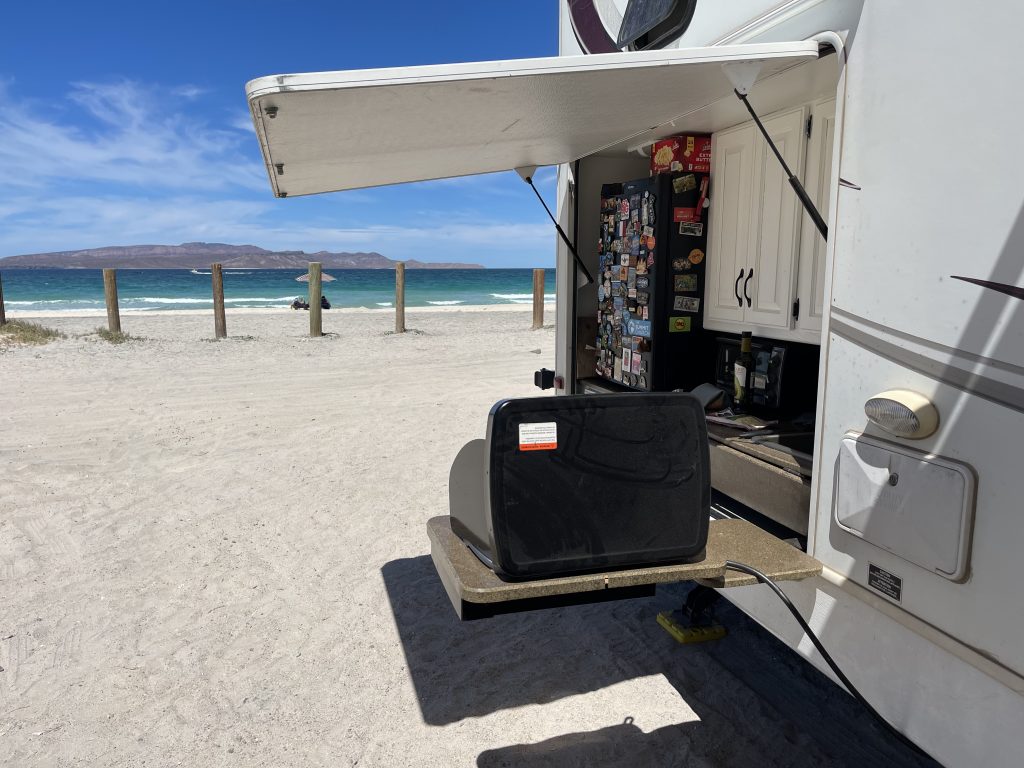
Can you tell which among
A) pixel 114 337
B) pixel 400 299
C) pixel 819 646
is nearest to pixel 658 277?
pixel 819 646

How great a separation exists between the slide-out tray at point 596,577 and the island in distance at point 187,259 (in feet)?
291

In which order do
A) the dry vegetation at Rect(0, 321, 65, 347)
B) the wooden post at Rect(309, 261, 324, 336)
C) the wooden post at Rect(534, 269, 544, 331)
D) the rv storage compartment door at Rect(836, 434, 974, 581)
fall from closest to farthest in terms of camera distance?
the rv storage compartment door at Rect(836, 434, 974, 581) → the dry vegetation at Rect(0, 321, 65, 347) → the wooden post at Rect(309, 261, 324, 336) → the wooden post at Rect(534, 269, 544, 331)

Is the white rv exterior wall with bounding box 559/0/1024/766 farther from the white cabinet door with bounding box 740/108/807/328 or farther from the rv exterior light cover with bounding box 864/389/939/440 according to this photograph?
the white cabinet door with bounding box 740/108/807/328

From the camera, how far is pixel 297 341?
12.7 m

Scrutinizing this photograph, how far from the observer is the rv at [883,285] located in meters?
1.48

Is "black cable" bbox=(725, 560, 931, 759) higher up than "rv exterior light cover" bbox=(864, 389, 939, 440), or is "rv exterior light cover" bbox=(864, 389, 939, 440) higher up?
"rv exterior light cover" bbox=(864, 389, 939, 440)

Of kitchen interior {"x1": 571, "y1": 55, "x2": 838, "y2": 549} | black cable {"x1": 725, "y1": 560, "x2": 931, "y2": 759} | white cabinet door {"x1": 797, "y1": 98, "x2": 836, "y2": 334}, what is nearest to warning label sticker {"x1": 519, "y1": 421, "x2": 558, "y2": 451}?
black cable {"x1": 725, "y1": 560, "x2": 931, "y2": 759}

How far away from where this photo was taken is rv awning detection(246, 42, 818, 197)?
2.13 meters

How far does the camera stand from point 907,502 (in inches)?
67.5

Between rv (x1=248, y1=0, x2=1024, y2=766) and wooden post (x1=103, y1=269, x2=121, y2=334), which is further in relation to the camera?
wooden post (x1=103, y1=269, x2=121, y2=334)

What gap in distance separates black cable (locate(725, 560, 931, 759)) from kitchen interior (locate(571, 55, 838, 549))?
355 mm

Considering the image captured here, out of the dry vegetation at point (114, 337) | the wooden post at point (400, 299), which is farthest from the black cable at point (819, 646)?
the dry vegetation at point (114, 337)

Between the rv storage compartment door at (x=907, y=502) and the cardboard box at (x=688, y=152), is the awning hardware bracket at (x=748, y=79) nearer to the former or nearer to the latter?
the rv storage compartment door at (x=907, y=502)

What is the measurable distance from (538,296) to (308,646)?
42.2ft
